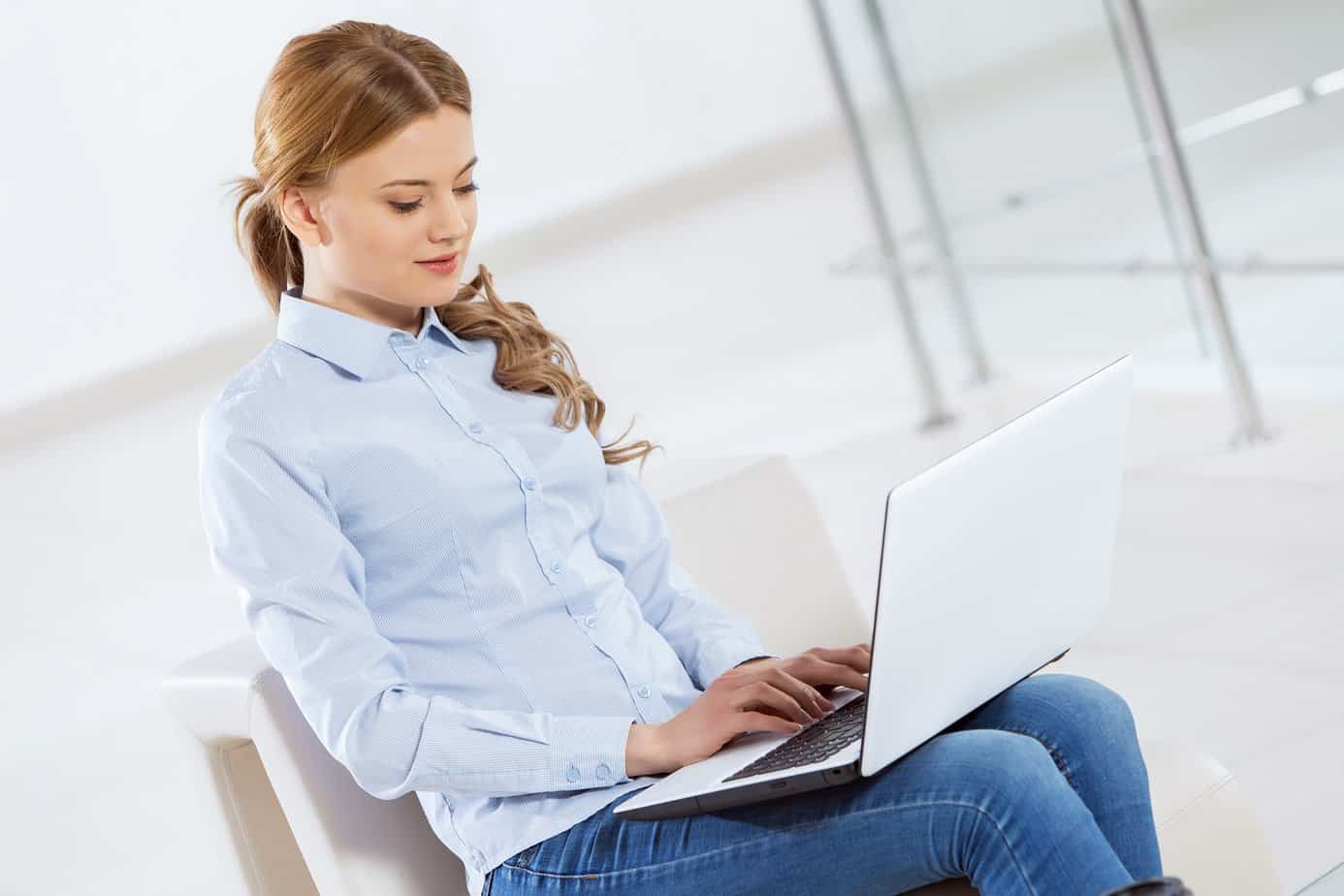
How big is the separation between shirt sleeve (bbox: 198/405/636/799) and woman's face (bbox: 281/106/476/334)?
189 millimetres

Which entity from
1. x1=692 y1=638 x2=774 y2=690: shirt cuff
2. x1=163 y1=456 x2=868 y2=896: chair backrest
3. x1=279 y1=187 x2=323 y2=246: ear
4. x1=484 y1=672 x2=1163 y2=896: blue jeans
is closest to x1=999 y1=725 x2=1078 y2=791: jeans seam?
x1=484 y1=672 x2=1163 y2=896: blue jeans

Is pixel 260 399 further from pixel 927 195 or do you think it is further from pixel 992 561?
pixel 927 195

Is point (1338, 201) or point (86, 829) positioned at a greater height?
point (1338, 201)

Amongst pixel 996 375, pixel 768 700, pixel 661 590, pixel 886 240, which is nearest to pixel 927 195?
pixel 886 240

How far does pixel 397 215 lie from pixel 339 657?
0.38 m

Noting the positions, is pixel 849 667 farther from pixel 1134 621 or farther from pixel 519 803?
pixel 1134 621

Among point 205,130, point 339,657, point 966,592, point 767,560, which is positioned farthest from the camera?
point 205,130

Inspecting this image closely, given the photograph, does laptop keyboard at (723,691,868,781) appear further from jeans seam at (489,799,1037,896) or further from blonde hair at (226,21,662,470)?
blonde hair at (226,21,662,470)

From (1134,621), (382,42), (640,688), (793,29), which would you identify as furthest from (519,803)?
(793,29)

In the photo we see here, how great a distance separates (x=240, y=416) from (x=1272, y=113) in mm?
2421

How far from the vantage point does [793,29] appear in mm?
13734

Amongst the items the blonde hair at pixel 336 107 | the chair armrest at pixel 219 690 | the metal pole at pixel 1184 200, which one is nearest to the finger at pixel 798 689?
the blonde hair at pixel 336 107

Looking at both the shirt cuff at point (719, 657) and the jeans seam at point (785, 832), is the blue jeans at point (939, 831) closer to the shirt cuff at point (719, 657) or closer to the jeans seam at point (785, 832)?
the jeans seam at point (785, 832)

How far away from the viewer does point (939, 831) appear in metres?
1.16
